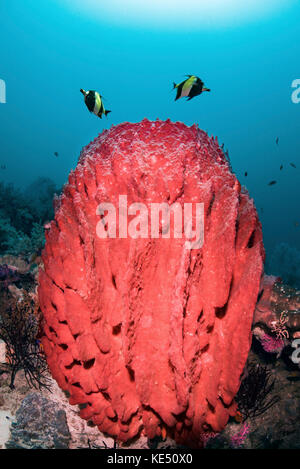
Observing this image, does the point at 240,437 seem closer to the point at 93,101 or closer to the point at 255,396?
the point at 255,396

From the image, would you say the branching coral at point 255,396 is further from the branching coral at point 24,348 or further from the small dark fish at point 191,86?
the small dark fish at point 191,86

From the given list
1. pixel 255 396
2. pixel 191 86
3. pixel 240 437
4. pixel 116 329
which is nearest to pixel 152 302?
pixel 116 329

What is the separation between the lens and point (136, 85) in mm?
127312

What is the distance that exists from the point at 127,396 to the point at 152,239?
4.14 ft

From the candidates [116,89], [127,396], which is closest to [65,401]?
[127,396]

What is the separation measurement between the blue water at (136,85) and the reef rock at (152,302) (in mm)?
84899

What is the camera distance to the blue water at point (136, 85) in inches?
3698

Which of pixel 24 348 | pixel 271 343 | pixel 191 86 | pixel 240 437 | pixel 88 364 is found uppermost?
pixel 191 86

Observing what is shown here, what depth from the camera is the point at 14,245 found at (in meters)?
8.21

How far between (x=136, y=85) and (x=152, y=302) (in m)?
147

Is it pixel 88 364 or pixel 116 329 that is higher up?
pixel 116 329

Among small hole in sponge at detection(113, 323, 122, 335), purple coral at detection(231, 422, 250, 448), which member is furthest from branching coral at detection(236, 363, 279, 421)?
small hole in sponge at detection(113, 323, 122, 335)

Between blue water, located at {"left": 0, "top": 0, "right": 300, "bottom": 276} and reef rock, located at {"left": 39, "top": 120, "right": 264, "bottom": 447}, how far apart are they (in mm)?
84899

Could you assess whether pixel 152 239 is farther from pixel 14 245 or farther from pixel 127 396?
pixel 14 245
